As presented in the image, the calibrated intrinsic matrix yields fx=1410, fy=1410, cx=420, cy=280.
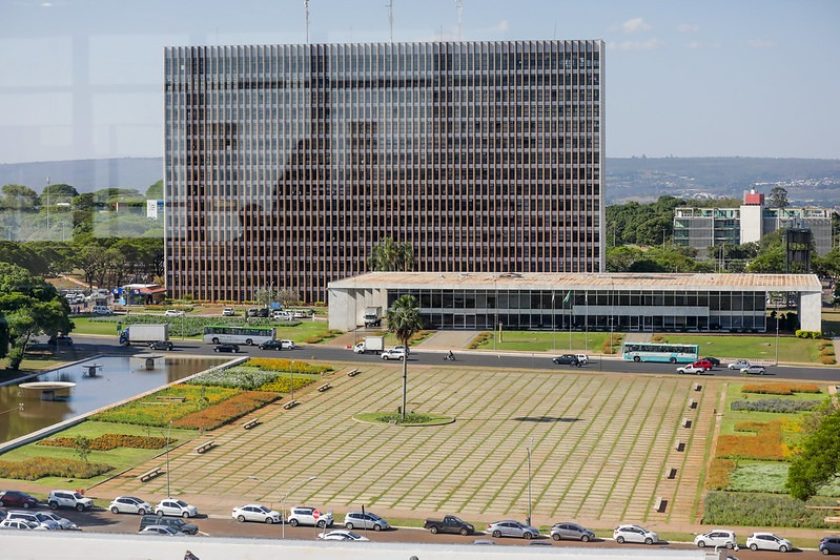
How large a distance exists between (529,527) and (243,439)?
39.6ft

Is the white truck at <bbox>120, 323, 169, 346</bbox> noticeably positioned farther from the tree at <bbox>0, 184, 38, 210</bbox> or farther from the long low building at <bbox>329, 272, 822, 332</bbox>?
the long low building at <bbox>329, 272, 822, 332</bbox>

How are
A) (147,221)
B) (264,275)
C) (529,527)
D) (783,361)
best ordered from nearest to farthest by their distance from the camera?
(529,527) < (783,361) < (147,221) < (264,275)

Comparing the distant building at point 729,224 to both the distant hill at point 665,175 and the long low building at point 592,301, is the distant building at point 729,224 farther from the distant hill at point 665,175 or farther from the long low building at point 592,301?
the long low building at point 592,301

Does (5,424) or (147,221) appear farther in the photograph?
(147,221)

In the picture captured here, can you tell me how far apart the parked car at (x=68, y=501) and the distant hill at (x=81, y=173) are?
49.7ft

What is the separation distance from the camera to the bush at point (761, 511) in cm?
2686

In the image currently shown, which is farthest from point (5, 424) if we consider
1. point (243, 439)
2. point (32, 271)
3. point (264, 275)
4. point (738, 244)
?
point (738, 244)

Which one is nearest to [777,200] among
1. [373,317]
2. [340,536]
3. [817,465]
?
[373,317]

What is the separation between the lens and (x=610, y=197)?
109m

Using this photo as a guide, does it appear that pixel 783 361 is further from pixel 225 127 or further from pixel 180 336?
pixel 225 127

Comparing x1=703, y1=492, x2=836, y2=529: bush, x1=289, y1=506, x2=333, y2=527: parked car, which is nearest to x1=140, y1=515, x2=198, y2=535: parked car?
x1=289, y1=506, x2=333, y2=527: parked car

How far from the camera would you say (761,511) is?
90.7 feet

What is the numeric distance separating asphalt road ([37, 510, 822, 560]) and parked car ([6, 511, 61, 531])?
0.60 m

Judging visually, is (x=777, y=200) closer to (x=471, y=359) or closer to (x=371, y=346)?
(x=471, y=359)
